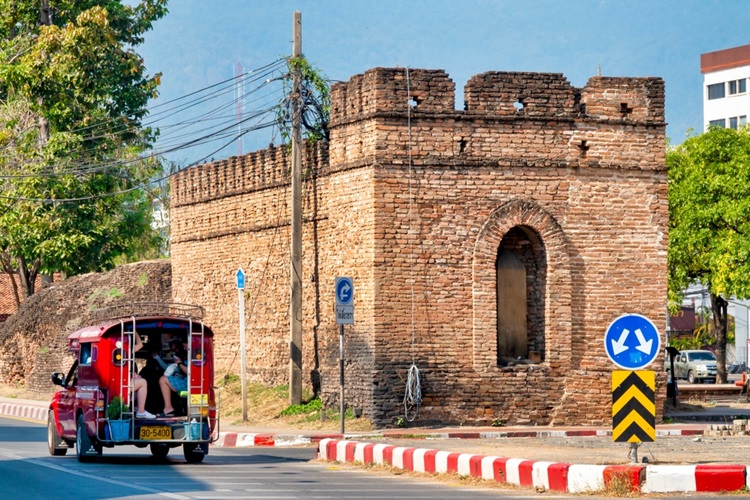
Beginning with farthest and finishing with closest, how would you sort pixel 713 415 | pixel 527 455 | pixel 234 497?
pixel 713 415 → pixel 527 455 → pixel 234 497

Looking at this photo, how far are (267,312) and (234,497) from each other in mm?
16848

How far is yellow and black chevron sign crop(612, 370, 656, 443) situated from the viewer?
16.0 meters

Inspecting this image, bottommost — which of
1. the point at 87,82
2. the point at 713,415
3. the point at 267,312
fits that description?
the point at 713,415

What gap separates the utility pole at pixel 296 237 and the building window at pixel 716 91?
218 ft

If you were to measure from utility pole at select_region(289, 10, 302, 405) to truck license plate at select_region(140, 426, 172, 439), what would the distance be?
9150mm

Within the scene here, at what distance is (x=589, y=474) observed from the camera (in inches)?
605

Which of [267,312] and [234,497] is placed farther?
[267,312]

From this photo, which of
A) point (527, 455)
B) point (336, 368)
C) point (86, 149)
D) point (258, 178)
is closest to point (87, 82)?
point (86, 149)

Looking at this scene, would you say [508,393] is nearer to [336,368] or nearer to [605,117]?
[336,368]

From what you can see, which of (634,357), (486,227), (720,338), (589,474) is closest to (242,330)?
(486,227)

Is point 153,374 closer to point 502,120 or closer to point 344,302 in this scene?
point 344,302

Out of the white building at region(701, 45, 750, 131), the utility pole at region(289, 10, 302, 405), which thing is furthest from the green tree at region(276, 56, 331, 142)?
the white building at region(701, 45, 750, 131)

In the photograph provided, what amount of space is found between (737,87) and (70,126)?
54.9 metres

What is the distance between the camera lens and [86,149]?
152 feet
